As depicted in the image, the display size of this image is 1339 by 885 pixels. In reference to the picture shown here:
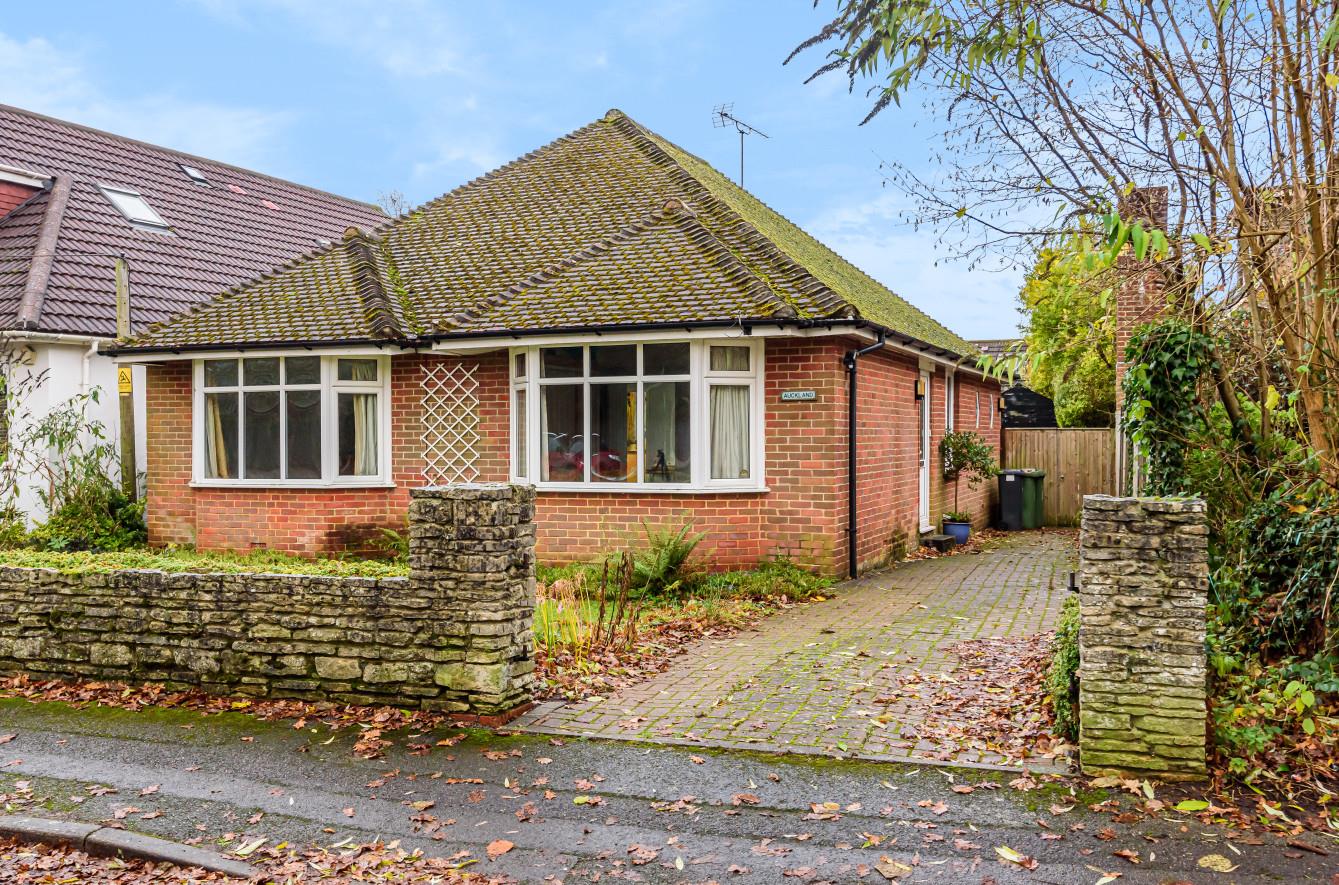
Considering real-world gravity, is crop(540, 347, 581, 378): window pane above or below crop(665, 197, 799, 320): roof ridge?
below

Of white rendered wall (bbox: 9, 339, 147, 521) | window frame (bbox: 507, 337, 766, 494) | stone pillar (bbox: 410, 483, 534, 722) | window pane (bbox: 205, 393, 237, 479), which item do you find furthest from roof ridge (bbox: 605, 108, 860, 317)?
white rendered wall (bbox: 9, 339, 147, 521)

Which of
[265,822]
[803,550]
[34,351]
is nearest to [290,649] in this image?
[265,822]

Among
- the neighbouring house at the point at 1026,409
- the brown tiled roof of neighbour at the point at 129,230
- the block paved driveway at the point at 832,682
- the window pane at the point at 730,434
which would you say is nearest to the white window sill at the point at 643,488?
the window pane at the point at 730,434

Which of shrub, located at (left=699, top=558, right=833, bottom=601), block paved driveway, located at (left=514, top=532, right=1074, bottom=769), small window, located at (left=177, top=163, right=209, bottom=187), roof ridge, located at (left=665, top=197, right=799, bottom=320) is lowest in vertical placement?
block paved driveway, located at (left=514, top=532, right=1074, bottom=769)

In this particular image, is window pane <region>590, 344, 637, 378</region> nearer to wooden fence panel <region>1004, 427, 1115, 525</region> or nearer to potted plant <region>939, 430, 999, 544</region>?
potted plant <region>939, 430, 999, 544</region>

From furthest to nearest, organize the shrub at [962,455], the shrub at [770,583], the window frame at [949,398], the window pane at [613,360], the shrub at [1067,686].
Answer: the window frame at [949,398]
the shrub at [962,455]
the window pane at [613,360]
the shrub at [770,583]
the shrub at [1067,686]

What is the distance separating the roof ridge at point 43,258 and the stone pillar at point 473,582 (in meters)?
10.7

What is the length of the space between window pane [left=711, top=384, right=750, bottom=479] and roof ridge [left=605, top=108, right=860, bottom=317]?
4.15 feet

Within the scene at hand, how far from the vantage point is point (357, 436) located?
1348 cm

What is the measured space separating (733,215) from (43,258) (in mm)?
10480

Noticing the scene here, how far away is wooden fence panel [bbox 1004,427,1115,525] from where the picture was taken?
19.7 meters

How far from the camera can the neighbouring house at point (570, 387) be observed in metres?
11.7

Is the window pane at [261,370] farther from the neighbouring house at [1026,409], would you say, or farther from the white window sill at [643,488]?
the neighbouring house at [1026,409]

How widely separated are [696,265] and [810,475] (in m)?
2.97
